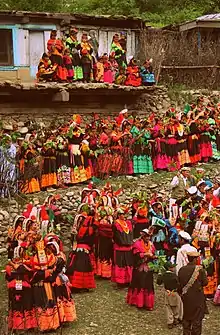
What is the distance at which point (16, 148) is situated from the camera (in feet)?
42.2

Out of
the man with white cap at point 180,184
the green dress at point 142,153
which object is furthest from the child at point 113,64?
the man with white cap at point 180,184

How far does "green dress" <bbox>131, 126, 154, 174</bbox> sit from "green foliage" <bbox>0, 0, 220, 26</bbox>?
1223 cm

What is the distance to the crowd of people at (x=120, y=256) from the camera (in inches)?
334

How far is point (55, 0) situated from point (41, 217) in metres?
16.0

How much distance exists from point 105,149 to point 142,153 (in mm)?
1121

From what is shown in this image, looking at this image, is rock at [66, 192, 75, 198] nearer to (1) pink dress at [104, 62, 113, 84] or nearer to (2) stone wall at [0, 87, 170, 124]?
(2) stone wall at [0, 87, 170, 124]

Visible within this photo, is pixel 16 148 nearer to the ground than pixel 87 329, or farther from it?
farther from it

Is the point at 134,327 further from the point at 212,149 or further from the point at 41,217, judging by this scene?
the point at 212,149

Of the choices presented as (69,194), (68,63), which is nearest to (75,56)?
(68,63)

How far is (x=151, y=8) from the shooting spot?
1160 inches

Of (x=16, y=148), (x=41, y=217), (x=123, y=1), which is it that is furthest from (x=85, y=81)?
(x=123, y=1)

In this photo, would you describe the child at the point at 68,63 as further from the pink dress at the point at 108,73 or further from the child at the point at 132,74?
the child at the point at 132,74

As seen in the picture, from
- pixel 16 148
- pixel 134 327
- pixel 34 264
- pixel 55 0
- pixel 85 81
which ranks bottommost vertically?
pixel 134 327

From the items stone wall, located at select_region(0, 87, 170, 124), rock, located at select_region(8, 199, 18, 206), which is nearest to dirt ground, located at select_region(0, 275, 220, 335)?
rock, located at select_region(8, 199, 18, 206)
